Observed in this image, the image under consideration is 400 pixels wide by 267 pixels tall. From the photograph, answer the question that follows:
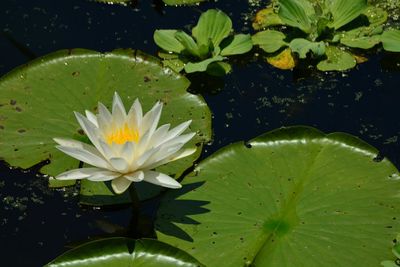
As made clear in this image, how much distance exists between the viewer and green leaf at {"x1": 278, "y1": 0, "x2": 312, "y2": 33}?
137 inches

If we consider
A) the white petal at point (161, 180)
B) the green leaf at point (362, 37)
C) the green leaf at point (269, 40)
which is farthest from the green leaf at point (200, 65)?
the white petal at point (161, 180)

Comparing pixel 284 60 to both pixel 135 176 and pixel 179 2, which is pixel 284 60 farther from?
pixel 135 176

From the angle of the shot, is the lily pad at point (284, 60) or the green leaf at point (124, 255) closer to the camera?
the green leaf at point (124, 255)

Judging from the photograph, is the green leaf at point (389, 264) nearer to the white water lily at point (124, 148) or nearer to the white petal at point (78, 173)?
the white water lily at point (124, 148)

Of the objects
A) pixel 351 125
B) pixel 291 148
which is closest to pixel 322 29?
pixel 351 125

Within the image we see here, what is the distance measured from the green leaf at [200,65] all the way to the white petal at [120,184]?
3.00 feet

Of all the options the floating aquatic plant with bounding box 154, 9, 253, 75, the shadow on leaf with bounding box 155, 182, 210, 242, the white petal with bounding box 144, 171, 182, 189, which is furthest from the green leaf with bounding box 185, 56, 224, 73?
the white petal with bounding box 144, 171, 182, 189

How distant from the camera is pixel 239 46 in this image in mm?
3406

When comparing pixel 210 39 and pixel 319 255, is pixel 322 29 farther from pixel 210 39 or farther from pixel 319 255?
pixel 319 255

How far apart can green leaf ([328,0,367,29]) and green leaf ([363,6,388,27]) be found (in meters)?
0.13

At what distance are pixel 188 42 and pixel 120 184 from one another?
1.07 m

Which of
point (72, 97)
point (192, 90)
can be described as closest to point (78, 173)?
point (72, 97)

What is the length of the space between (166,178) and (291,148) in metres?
0.58

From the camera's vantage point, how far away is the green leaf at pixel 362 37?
343 centimetres
